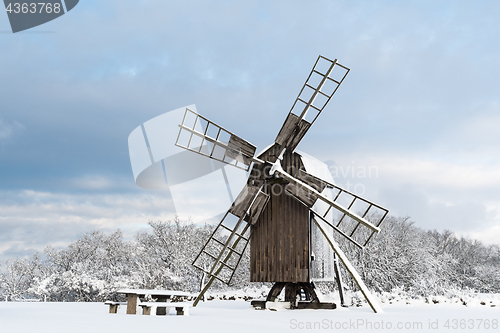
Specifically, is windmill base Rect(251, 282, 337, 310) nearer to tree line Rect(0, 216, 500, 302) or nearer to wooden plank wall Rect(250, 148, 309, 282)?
wooden plank wall Rect(250, 148, 309, 282)

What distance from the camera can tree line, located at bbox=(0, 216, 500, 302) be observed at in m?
22.6

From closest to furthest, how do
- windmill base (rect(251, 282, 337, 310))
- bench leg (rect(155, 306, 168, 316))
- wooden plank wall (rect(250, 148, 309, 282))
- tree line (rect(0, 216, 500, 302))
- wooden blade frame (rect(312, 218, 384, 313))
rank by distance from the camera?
1. bench leg (rect(155, 306, 168, 316))
2. wooden blade frame (rect(312, 218, 384, 313))
3. wooden plank wall (rect(250, 148, 309, 282))
4. windmill base (rect(251, 282, 337, 310))
5. tree line (rect(0, 216, 500, 302))

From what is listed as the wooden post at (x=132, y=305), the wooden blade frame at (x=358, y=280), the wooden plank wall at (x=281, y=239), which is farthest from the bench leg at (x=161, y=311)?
the wooden blade frame at (x=358, y=280)

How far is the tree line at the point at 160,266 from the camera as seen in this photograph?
22.6m

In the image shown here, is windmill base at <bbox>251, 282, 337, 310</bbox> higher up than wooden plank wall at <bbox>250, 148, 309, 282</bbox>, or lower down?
lower down

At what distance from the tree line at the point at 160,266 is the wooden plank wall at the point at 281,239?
8.64m

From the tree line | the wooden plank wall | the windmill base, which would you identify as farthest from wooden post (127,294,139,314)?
the tree line

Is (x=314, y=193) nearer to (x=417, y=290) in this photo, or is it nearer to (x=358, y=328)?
(x=358, y=328)

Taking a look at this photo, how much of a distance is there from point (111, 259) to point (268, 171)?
62.0 ft

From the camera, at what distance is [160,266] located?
77.9 ft

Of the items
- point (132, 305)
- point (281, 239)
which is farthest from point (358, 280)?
point (132, 305)

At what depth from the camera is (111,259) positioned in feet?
89.4

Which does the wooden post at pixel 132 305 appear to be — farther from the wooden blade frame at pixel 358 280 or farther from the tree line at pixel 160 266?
the tree line at pixel 160 266

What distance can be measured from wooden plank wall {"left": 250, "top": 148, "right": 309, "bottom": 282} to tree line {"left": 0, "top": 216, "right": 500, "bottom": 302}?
8.64 meters
